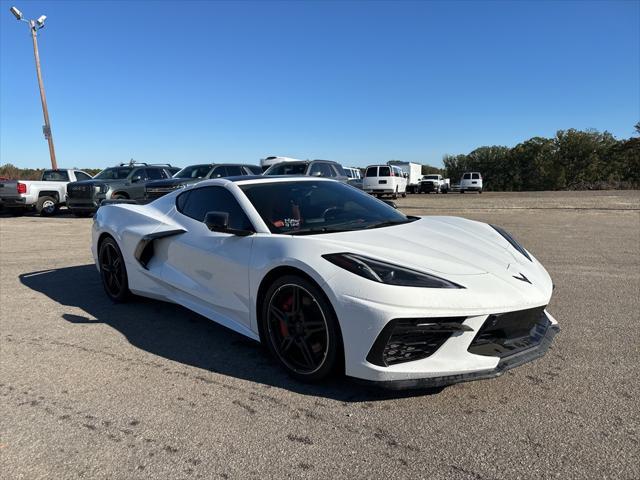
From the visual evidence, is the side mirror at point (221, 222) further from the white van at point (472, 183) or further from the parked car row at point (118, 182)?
the white van at point (472, 183)

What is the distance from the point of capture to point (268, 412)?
2729 millimetres

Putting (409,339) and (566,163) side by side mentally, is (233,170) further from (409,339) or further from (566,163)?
(566,163)

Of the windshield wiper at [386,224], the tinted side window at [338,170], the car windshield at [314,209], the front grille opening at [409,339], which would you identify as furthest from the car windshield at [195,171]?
the front grille opening at [409,339]

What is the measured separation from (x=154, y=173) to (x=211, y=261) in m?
14.3

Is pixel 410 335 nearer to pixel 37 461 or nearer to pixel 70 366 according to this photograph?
pixel 37 461

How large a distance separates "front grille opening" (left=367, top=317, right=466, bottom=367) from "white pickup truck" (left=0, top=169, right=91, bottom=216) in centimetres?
1774

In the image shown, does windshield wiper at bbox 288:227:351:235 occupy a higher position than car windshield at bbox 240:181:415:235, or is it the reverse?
car windshield at bbox 240:181:415:235

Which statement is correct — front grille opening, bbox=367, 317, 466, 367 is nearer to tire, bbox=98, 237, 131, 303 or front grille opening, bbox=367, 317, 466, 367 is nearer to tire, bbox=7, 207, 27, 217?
tire, bbox=98, 237, 131, 303

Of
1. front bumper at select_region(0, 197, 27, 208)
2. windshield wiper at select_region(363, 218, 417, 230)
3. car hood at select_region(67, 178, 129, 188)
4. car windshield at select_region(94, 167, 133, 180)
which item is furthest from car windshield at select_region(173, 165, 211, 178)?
windshield wiper at select_region(363, 218, 417, 230)

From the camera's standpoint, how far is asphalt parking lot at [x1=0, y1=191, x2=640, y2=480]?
7.33ft

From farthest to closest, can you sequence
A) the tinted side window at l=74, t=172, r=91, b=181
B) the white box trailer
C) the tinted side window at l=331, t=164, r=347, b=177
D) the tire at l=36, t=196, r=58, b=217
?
1. the white box trailer
2. the tinted side window at l=74, t=172, r=91, b=181
3. the tinted side window at l=331, t=164, r=347, b=177
4. the tire at l=36, t=196, r=58, b=217

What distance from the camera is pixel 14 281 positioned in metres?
6.27

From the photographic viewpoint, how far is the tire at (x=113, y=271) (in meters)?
4.93

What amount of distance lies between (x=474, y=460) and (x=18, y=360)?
10.9 feet
